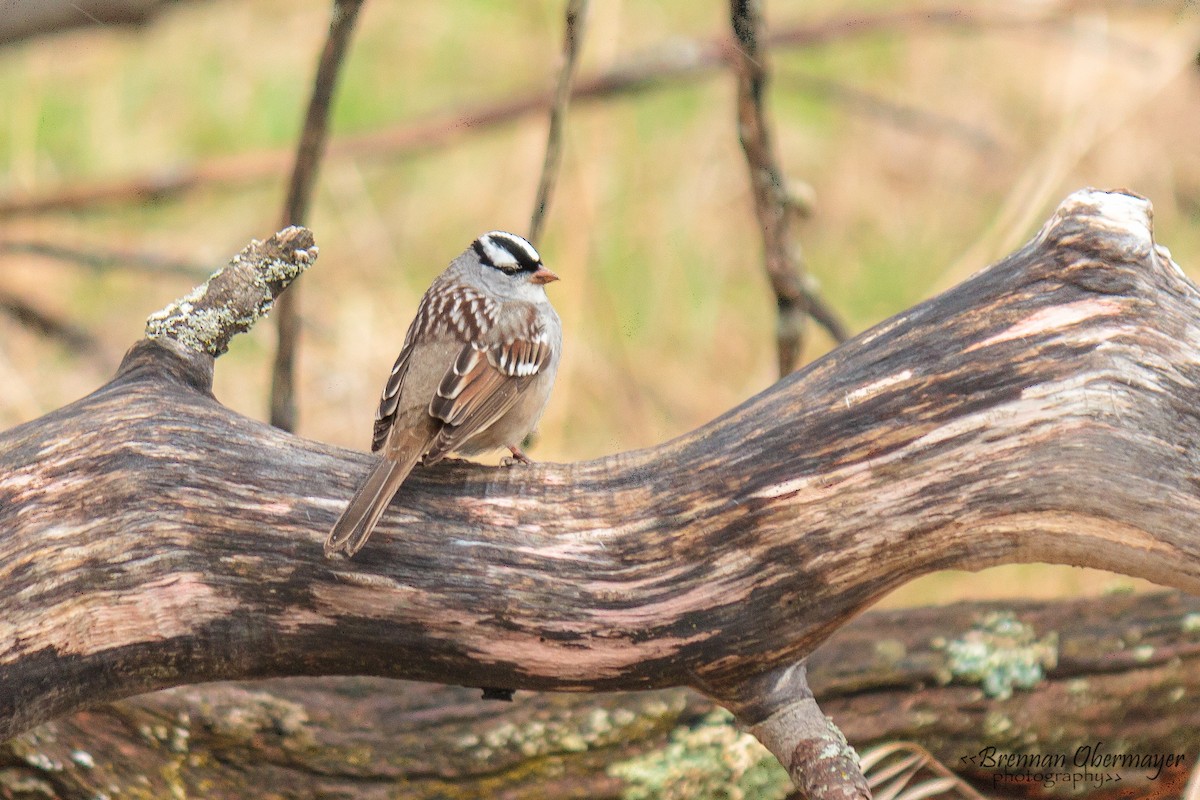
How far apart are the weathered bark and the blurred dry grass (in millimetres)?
2158

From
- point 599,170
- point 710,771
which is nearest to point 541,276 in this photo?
point 710,771

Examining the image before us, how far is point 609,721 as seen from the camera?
132 inches

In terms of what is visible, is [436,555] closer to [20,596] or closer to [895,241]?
[20,596]

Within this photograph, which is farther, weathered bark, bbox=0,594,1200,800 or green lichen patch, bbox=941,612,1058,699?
green lichen patch, bbox=941,612,1058,699

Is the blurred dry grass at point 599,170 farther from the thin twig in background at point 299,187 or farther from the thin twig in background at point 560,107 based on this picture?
the thin twig in background at point 560,107

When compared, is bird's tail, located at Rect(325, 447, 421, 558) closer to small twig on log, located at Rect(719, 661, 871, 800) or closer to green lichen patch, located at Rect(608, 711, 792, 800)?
small twig on log, located at Rect(719, 661, 871, 800)

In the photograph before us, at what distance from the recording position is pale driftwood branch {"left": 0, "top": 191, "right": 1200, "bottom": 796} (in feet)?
8.45

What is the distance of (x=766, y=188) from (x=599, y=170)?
2491 millimetres

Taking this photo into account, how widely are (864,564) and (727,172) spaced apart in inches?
203

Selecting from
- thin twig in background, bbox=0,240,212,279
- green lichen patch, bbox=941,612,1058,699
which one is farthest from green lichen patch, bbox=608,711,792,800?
thin twig in background, bbox=0,240,212,279

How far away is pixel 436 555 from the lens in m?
2.75

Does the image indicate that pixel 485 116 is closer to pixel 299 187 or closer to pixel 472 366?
pixel 299 187

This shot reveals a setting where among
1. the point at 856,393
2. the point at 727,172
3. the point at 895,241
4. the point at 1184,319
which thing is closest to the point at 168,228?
the point at 727,172

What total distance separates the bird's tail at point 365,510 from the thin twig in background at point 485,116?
3092 millimetres
